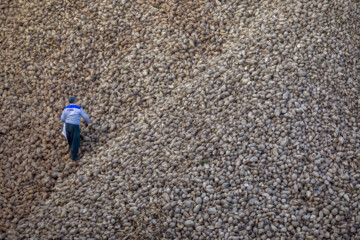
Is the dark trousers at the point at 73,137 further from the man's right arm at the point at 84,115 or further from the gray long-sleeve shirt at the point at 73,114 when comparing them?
the man's right arm at the point at 84,115

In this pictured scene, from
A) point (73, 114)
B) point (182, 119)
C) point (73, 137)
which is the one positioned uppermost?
point (73, 114)

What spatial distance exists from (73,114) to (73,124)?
0.19m

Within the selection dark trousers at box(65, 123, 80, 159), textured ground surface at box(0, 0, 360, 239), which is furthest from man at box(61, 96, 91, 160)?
textured ground surface at box(0, 0, 360, 239)

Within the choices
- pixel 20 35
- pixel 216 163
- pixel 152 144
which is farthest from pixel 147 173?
pixel 20 35

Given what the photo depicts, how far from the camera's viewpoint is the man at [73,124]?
25.4 ft

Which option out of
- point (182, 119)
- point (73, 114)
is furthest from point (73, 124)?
point (182, 119)

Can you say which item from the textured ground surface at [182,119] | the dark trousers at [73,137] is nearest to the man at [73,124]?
the dark trousers at [73,137]

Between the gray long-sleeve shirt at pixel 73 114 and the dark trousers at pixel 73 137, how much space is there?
0.09m

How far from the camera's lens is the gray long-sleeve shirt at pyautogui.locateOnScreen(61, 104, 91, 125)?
7.75 metres

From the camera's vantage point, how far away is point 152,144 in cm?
768

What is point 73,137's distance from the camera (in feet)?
25.5

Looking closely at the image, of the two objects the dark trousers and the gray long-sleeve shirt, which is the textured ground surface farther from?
the gray long-sleeve shirt

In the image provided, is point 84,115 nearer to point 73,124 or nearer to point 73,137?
point 73,124

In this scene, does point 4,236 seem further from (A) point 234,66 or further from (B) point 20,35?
(A) point 234,66
